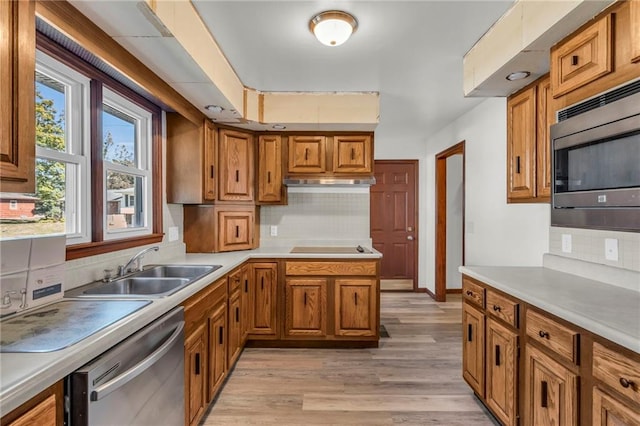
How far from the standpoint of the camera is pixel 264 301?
312 centimetres

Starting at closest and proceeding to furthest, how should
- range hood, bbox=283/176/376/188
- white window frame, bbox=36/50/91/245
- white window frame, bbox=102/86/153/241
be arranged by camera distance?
white window frame, bbox=36/50/91/245, white window frame, bbox=102/86/153/241, range hood, bbox=283/176/376/188

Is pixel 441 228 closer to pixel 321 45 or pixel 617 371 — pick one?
pixel 321 45

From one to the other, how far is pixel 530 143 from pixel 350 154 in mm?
1730

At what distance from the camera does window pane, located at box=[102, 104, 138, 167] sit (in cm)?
222

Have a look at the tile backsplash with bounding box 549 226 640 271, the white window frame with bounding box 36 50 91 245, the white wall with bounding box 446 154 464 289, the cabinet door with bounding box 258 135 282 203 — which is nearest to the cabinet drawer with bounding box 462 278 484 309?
the tile backsplash with bounding box 549 226 640 271

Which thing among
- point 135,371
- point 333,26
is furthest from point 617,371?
point 333,26

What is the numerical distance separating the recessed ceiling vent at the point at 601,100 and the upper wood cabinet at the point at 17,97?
6.96 ft

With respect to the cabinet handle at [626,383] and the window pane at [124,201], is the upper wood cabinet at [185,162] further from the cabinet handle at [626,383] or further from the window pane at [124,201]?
the cabinet handle at [626,383]

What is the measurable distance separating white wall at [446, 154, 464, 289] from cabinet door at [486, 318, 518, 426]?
3.16 m

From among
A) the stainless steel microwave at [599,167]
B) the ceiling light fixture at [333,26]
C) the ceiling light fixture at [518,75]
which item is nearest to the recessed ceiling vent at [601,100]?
the stainless steel microwave at [599,167]

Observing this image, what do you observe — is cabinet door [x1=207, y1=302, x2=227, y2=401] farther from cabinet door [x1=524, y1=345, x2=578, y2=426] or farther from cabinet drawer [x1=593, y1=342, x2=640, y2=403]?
cabinet drawer [x1=593, y1=342, x2=640, y2=403]

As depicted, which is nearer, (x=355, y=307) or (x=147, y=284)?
(x=147, y=284)

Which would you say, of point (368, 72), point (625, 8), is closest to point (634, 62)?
point (625, 8)

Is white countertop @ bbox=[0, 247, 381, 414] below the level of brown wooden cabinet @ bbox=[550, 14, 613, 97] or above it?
below
